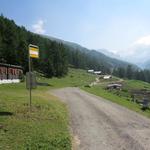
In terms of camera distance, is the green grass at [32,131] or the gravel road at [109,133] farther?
the gravel road at [109,133]

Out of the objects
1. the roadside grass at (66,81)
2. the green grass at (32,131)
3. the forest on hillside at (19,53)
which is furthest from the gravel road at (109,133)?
the forest on hillside at (19,53)

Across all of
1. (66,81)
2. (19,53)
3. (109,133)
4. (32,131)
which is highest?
(19,53)

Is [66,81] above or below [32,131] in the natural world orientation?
below

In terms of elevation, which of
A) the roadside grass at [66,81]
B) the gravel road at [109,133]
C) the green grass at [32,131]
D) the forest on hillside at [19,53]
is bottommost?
the roadside grass at [66,81]

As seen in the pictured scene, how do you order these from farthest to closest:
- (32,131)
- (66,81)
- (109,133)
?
(66,81), (109,133), (32,131)

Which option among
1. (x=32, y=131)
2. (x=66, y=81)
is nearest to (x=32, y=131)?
(x=32, y=131)

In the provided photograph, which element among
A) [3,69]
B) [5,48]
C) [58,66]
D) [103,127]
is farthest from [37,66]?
[103,127]

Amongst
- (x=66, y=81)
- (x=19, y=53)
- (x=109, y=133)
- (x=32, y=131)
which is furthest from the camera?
(x=66, y=81)

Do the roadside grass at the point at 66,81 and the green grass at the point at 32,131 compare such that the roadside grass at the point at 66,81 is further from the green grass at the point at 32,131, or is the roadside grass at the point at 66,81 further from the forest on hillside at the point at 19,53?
the green grass at the point at 32,131

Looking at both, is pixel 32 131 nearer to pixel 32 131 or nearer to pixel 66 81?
pixel 32 131

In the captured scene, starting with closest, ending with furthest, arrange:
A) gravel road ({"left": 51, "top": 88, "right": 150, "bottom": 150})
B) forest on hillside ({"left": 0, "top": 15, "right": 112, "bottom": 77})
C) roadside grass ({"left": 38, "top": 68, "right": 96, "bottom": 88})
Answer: gravel road ({"left": 51, "top": 88, "right": 150, "bottom": 150})
forest on hillside ({"left": 0, "top": 15, "right": 112, "bottom": 77})
roadside grass ({"left": 38, "top": 68, "right": 96, "bottom": 88})

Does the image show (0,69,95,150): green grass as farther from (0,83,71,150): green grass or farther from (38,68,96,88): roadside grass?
(38,68,96,88): roadside grass

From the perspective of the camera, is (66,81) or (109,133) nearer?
(109,133)

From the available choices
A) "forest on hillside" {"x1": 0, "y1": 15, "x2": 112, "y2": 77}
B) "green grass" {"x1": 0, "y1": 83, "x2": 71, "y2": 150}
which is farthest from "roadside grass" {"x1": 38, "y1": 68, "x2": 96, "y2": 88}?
"green grass" {"x1": 0, "y1": 83, "x2": 71, "y2": 150}
